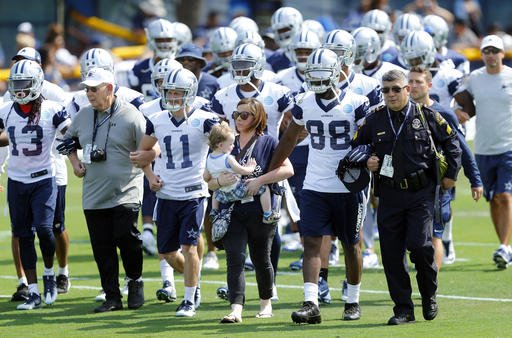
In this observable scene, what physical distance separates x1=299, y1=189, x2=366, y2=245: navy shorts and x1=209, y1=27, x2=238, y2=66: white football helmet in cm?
508

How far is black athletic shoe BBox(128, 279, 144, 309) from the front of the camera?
1248 cm

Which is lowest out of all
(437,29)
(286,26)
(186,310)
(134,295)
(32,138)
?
(186,310)

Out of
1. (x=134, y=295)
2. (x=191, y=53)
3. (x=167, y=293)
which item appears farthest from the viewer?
(x=191, y=53)

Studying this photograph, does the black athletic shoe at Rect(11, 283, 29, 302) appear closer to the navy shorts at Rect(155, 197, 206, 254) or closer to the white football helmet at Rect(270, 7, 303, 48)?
the navy shorts at Rect(155, 197, 206, 254)

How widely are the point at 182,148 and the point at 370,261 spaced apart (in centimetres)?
340

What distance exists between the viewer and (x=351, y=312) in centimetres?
1160

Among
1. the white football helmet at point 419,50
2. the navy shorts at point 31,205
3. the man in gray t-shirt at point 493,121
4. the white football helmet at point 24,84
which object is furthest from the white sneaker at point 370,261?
the white football helmet at point 24,84

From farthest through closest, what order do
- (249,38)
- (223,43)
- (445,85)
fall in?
1. (223,43)
2. (249,38)
3. (445,85)

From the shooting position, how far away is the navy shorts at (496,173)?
14719 millimetres

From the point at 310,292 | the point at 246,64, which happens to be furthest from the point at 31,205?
the point at 310,292

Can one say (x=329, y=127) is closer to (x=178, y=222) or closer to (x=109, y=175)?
(x=178, y=222)

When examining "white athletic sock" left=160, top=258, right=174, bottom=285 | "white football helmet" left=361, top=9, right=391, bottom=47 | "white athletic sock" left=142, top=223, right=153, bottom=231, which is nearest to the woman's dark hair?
"white athletic sock" left=160, top=258, right=174, bottom=285

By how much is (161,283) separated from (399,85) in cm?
382

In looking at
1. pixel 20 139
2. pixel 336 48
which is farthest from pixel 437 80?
pixel 20 139
